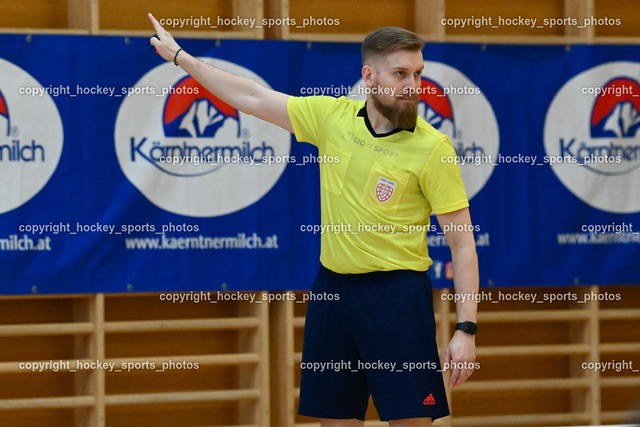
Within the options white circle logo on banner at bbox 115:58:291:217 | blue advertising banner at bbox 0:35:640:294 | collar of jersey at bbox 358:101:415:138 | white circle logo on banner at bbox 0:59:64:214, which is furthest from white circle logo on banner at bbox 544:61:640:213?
white circle logo on banner at bbox 0:59:64:214

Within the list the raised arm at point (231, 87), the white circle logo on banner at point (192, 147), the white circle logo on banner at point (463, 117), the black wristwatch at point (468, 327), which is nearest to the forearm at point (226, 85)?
the raised arm at point (231, 87)

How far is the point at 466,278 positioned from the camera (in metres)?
2.42

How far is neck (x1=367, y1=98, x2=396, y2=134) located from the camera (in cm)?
253

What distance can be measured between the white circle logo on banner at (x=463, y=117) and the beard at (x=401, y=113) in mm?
2021

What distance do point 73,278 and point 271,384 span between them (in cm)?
113

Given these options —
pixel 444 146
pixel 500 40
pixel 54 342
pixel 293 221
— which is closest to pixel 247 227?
pixel 293 221

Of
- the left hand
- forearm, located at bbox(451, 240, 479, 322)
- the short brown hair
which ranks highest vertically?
the short brown hair

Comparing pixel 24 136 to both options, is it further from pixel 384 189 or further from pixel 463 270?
pixel 463 270

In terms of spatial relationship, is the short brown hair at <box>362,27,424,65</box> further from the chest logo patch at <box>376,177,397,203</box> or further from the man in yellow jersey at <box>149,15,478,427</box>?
the chest logo patch at <box>376,177,397,203</box>

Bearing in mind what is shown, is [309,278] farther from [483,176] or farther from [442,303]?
[483,176]

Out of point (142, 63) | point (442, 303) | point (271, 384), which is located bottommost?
point (271, 384)

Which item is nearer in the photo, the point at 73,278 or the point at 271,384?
the point at 73,278

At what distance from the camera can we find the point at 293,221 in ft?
14.2

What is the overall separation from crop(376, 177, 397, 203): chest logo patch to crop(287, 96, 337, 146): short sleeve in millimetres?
271
